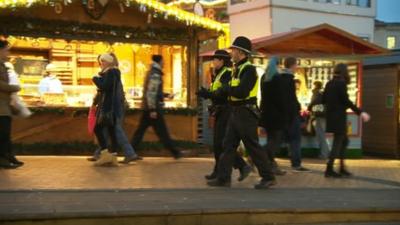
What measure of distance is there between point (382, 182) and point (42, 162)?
560 centimetres

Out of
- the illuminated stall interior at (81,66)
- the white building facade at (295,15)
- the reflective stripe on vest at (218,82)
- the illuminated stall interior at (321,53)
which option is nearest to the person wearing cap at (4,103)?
the reflective stripe on vest at (218,82)

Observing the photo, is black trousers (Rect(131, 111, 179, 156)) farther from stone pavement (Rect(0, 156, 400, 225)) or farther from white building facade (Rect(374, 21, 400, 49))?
white building facade (Rect(374, 21, 400, 49))

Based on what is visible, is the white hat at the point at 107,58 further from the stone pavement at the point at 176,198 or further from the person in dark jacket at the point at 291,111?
the person in dark jacket at the point at 291,111

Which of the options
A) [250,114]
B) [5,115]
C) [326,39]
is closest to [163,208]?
[250,114]

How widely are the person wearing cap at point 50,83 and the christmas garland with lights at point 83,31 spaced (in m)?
0.80

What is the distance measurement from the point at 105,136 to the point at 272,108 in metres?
2.91

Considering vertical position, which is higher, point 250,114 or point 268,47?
point 268,47

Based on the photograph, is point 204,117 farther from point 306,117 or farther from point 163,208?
point 163,208

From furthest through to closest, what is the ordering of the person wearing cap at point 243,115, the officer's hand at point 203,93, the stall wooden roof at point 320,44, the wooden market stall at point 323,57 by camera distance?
the wooden market stall at point 323,57 → the stall wooden roof at point 320,44 → the officer's hand at point 203,93 → the person wearing cap at point 243,115

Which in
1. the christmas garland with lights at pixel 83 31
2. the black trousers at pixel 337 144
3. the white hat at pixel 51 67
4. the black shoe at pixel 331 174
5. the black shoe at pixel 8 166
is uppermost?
the christmas garland with lights at pixel 83 31

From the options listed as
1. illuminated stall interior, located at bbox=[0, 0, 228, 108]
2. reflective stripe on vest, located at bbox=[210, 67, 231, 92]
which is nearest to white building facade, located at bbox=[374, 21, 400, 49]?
illuminated stall interior, located at bbox=[0, 0, 228, 108]

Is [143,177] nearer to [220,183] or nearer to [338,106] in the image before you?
[220,183]

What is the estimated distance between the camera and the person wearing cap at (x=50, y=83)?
12.9 meters

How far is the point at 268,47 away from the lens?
13.4 metres
